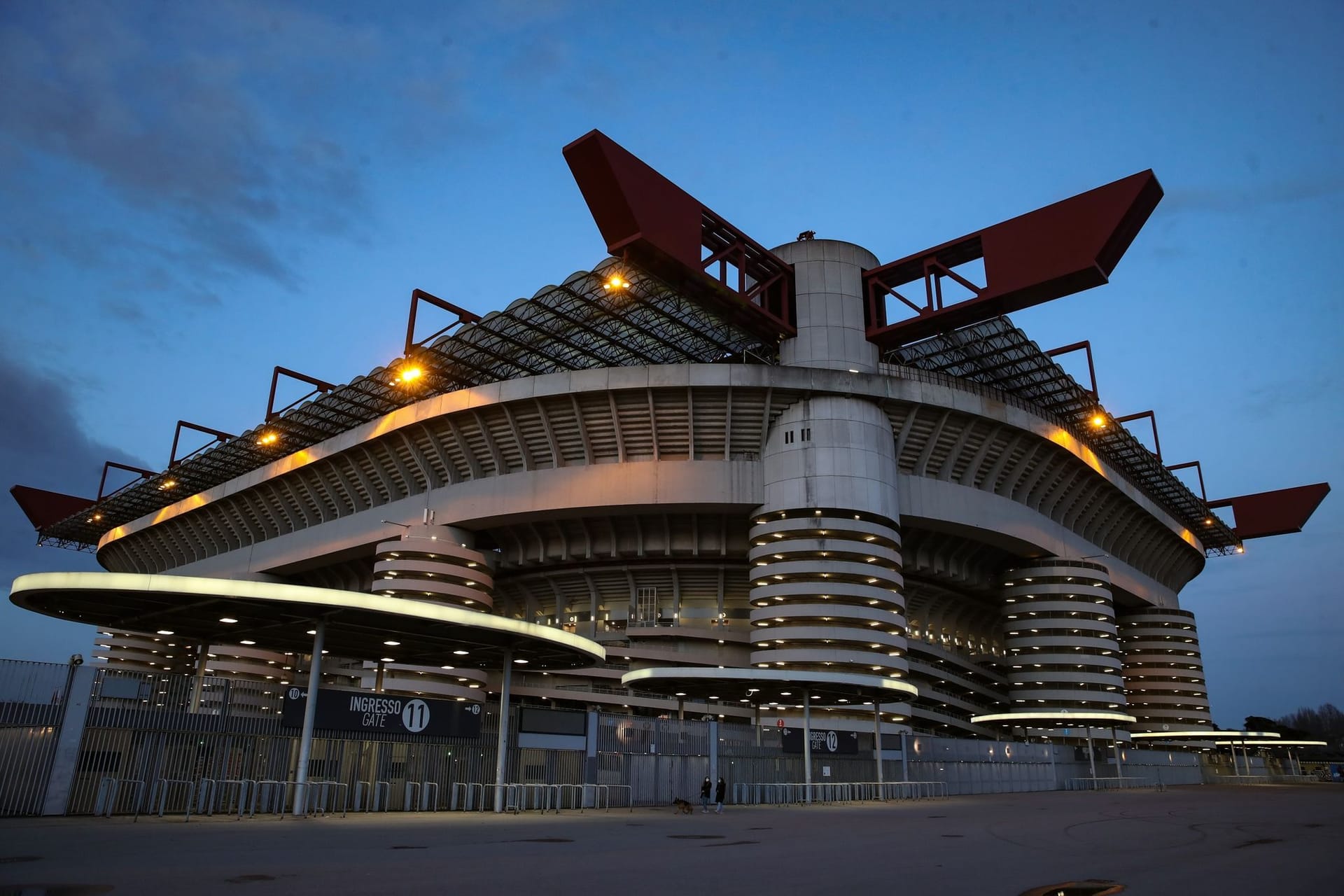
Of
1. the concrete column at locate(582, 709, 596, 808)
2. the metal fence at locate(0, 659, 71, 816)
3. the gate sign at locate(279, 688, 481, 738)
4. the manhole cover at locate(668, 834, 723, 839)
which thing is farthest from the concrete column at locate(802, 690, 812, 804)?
the metal fence at locate(0, 659, 71, 816)

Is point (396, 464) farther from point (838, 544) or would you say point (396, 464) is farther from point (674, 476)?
point (838, 544)

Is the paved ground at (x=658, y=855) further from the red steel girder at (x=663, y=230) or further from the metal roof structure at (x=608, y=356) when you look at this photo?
the metal roof structure at (x=608, y=356)

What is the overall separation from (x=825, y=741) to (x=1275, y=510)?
7909 centimetres

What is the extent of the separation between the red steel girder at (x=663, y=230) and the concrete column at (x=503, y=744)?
21.6 meters

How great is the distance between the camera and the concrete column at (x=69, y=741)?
848 inches

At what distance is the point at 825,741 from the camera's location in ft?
126

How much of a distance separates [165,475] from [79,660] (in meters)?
65.4

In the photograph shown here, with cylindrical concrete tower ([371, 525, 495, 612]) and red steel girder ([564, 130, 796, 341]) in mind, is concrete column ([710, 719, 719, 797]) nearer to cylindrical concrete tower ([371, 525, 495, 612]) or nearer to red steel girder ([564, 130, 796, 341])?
red steel girder ([564, 130, 796, 341])

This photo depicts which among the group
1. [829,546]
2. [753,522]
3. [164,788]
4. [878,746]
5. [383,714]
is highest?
[753,522]

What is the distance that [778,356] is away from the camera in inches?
2345

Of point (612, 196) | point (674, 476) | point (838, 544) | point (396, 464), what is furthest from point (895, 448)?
point (396, 464)

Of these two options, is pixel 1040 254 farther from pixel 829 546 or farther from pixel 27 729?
pixel 27 729

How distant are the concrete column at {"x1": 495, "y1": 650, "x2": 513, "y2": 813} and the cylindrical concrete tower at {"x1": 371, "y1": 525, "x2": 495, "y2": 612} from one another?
30262mm

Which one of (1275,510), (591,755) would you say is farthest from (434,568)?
(1275,510)
